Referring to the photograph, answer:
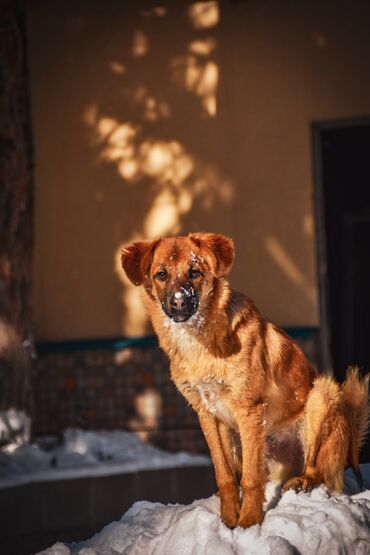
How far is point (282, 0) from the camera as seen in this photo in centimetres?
838

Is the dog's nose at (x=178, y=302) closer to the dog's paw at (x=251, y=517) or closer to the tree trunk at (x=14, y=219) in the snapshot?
the dog's paw at (x=251, y=517)

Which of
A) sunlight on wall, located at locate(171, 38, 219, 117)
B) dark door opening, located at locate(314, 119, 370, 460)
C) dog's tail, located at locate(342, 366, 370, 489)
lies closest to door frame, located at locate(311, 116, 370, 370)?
dark door opening, located at locate(314, 119, 370, 460)

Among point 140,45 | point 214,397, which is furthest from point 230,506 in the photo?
point 140,45

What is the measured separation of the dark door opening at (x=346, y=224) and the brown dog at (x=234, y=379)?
389 centimetres

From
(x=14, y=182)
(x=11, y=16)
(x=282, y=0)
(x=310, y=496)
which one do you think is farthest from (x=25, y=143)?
(x=310, y=496)

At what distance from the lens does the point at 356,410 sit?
14.9 feet

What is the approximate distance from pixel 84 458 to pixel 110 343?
129 cm

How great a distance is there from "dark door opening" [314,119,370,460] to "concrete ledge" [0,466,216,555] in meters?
2.11

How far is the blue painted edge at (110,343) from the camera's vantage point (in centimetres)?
803

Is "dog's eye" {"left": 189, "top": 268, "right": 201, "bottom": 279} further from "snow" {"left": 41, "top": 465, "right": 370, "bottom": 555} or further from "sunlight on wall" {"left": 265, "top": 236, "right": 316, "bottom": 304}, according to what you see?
"sunlight on wall" {"left": 265, "top": 236, "right": 316, "bottom": 304}

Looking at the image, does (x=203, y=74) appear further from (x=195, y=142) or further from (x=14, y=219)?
(x=14, y=219)

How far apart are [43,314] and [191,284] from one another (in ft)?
15.3

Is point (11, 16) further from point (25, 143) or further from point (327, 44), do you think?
point (327, 44)

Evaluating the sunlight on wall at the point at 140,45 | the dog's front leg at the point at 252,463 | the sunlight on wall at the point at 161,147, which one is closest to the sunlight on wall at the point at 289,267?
the sunlight on wall at the point at 161,147
